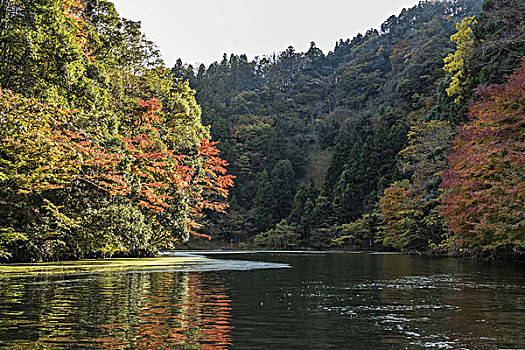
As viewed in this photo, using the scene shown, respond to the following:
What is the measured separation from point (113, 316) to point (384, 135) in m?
54.2

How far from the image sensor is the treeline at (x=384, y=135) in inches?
812

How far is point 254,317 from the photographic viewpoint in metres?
6.00

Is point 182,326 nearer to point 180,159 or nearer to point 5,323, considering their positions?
point 5,323

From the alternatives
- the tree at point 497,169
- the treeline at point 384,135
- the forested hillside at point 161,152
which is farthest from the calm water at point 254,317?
the treeline at point 384,135

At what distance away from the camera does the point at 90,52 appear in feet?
63.4

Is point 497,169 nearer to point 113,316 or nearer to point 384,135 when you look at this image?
point 113,316

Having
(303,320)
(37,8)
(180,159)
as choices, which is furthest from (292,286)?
(180,159)

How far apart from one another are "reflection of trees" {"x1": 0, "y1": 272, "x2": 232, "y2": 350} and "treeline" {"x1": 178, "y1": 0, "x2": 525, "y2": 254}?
13022 mm

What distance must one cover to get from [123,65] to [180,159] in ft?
17.5

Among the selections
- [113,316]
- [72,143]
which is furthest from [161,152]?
[113,316]

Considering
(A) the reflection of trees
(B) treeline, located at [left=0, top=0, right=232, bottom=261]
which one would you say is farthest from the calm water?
(B) treeline, located at [left=0, top=0, right=232, bottom=261]

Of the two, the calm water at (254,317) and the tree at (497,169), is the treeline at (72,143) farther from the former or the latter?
the tree at (497,169)

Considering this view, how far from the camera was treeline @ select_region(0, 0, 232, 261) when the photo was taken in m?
12.9

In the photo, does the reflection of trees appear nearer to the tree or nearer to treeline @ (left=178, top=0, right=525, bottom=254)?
the tree
